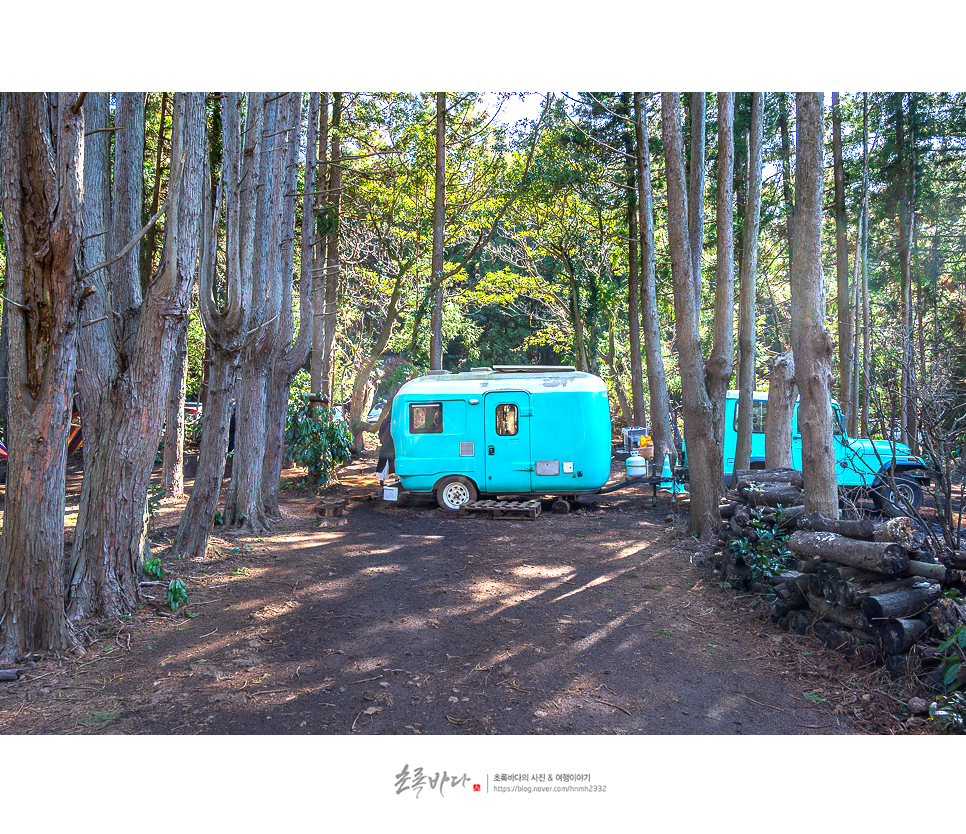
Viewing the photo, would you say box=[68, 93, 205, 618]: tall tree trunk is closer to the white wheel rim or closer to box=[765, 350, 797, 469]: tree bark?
the white wheel rim

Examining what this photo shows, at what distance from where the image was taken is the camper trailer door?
36.2 ft

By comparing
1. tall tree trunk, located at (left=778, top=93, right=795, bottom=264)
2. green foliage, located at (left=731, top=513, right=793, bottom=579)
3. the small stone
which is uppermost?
tall tree trunk, located at (left=778, top=93, right=795, bottom=264)

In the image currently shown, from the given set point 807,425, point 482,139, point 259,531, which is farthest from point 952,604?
point 482,139

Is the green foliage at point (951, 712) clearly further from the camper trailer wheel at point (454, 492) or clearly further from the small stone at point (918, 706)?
the camper trailer wheel at point (454, 492)

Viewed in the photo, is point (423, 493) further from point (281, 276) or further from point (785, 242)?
point (785, 242)

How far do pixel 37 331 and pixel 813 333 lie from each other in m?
6.44

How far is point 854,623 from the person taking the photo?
4535 millimetres

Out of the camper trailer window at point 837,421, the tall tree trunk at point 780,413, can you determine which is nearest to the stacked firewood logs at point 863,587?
the camper trailer window at point 837,421

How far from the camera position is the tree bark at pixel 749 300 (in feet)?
35.2

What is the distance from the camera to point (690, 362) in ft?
28.5

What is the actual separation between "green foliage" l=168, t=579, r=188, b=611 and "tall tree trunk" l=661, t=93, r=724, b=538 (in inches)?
248

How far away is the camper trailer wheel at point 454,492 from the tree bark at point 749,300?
461 cm

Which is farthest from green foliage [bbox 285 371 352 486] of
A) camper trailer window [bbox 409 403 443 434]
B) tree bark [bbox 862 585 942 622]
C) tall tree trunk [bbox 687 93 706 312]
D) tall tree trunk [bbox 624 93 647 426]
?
tree bark [bbox 862 585 942 622]

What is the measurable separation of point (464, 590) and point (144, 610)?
9.67ft
